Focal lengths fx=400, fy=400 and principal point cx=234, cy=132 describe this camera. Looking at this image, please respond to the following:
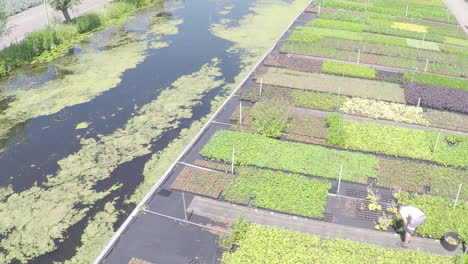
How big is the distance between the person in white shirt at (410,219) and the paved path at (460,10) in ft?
82.9

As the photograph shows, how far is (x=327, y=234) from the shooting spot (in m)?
12.1

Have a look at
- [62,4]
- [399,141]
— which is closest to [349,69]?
[399,141]

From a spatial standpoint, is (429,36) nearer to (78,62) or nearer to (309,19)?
(309,19)

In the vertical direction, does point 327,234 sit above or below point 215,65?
below

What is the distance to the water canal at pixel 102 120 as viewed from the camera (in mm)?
13258

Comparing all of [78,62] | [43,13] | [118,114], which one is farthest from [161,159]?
[43,13]

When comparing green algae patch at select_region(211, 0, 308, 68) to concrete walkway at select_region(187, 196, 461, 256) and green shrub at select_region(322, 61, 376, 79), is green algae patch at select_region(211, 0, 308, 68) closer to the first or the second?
green shrub at select_region(322, 61, 376, 79)

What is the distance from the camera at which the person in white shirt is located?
37.1ft

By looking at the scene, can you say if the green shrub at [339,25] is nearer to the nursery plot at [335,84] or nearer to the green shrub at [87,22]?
the nursery plot at [335,84]

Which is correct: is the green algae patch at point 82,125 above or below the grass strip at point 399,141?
below

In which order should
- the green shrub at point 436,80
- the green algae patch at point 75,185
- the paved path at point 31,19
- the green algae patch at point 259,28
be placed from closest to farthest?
the green algae patch at point 75,185 → the green shrub at point 436,80 → the green algae patch at point 259,28 → the paved path at point 31,19

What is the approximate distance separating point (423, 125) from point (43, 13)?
30793 mm

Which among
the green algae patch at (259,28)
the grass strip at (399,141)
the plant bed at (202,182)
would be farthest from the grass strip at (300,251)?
the green algae patch at (259,28)

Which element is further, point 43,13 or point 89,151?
point 43,13
